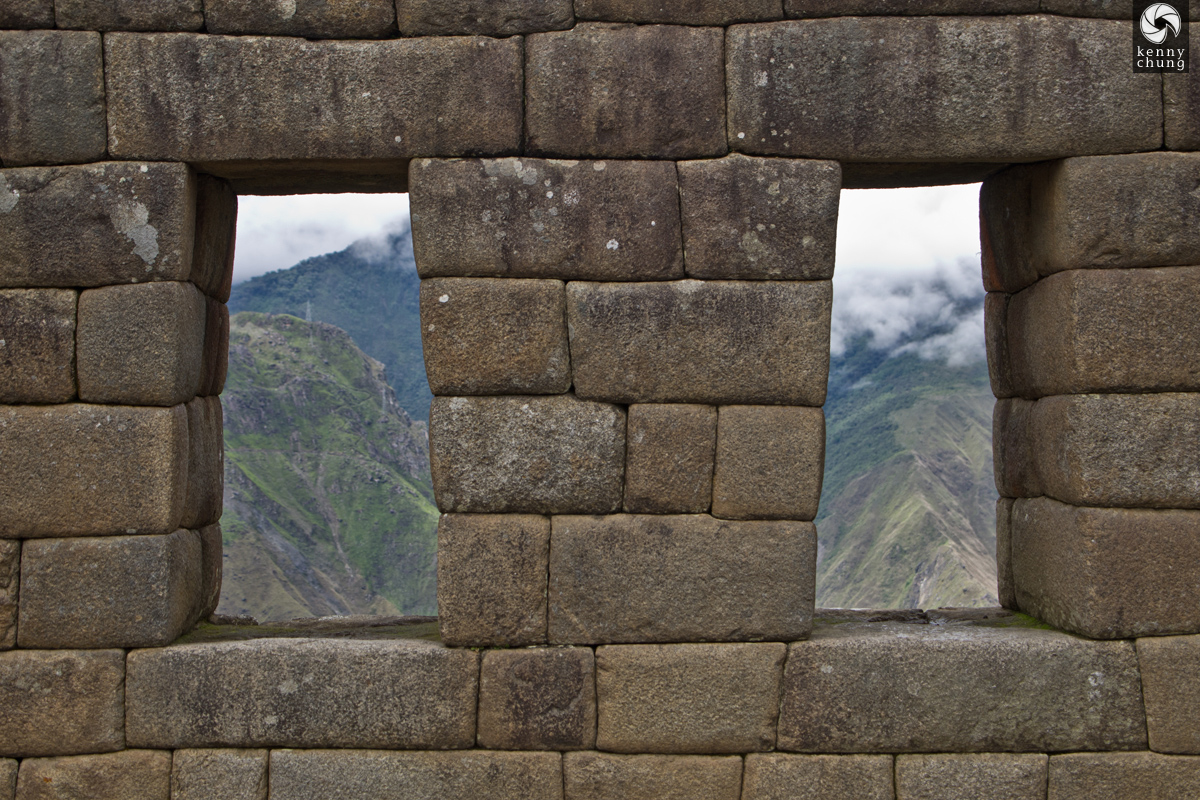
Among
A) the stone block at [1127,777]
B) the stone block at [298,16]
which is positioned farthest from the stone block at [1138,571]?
the stone block at [298,16]

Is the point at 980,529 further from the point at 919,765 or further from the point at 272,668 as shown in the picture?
the point at 272,668

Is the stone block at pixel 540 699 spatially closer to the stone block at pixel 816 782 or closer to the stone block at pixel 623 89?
the stone block at pixel 816 782

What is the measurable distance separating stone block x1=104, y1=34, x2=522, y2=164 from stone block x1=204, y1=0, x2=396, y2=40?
85mm

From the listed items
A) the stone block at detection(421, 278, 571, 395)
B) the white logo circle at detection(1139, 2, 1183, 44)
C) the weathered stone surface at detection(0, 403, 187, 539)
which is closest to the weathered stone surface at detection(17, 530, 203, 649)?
the weathered stone surface at detection(0, 403, 187, 539)

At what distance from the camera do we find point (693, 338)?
13.9 feet

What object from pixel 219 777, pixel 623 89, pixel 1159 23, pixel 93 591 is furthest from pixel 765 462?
pixel 93 591

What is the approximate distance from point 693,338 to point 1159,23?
9.13 feet

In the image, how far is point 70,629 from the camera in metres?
4.24

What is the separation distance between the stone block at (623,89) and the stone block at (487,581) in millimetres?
1914

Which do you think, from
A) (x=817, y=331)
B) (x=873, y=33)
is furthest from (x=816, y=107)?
(x=817, y=331)

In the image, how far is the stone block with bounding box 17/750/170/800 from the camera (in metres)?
4.22

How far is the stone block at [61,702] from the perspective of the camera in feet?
13.9

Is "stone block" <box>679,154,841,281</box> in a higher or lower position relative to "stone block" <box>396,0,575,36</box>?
lower

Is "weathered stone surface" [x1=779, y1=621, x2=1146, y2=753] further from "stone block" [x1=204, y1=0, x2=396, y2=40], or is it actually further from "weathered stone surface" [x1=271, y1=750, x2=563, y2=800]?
"stone block" [x1=204, y1=0, x2=396, y2=40]
